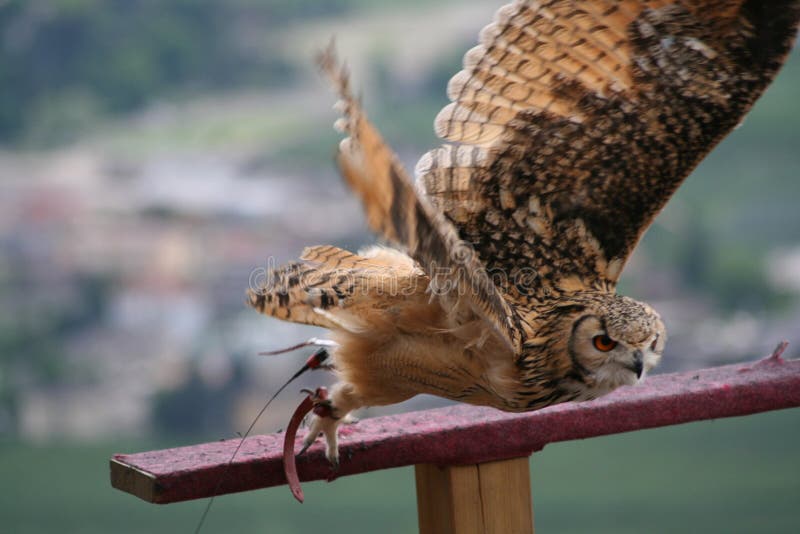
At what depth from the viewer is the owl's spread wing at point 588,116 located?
1.73 meters

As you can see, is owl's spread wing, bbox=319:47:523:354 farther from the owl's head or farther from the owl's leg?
the owl's leg

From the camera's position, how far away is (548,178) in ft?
5.79

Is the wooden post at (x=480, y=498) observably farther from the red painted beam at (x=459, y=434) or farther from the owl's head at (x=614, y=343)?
the owl's head at (x=614, y=343)

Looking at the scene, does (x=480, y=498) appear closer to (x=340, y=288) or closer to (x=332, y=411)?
(x=332, y=411)

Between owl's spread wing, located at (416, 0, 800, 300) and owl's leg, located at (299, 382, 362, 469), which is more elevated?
owl's spread wing, located at (416, 0, 800, 300)

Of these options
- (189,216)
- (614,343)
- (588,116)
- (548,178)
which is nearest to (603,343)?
(614,343)

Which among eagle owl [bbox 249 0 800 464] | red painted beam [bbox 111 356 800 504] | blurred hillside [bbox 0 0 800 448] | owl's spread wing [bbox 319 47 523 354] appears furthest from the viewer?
blurred hillside [bbox 0 0 800 448]

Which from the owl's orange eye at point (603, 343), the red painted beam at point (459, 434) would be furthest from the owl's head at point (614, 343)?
the red painted beam at point (459, 434)

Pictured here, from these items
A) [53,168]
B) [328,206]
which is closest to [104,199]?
[53,168]

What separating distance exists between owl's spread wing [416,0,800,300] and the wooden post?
0.34m

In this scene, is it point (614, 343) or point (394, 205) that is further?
point (614, 343)

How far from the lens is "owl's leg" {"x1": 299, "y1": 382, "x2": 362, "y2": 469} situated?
62.2 inches

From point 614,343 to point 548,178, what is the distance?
0.42m

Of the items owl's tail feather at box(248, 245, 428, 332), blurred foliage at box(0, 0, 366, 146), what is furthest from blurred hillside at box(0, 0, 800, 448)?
owl's tail feather at box(248, 245, 428, 332)
